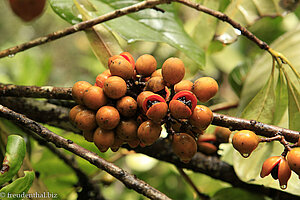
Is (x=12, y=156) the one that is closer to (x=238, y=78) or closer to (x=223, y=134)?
Answer: (x=223, y=134)

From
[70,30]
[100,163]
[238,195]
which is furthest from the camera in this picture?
[238,195]

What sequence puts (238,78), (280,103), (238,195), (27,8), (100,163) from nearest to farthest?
(100,163)
(27,8)
(280,103)
(238,195)
(238,78)

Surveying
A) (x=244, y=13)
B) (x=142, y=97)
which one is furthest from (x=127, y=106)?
(x=244, y=13)

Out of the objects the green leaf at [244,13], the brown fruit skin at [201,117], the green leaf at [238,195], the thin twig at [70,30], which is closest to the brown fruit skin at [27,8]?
the thin twig at [70,30]

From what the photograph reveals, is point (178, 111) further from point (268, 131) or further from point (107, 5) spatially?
point (107, 5)

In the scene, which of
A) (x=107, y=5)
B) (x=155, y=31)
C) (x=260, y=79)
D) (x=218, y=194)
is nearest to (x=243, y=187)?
(x=218, y=194)

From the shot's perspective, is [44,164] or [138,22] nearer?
[138,22]
